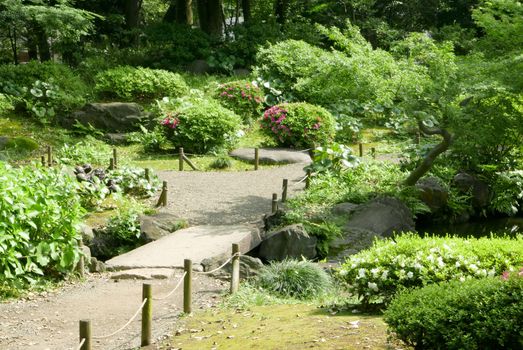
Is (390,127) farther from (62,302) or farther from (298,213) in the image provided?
(62,302)

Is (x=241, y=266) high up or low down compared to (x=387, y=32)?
down

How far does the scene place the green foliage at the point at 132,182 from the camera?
16859 millimetres

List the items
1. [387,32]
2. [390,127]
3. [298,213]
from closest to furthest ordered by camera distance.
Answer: [298,213], [390,127], [387,32]

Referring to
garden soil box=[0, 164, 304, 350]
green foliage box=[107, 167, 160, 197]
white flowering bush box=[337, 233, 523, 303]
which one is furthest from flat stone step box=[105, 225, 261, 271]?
white flowering bush box=[337, 233, 523, 303]

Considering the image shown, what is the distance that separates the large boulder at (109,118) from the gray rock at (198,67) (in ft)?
17.4

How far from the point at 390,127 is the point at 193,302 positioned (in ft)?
53.5

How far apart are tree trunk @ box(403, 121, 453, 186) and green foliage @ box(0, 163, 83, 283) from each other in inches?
283

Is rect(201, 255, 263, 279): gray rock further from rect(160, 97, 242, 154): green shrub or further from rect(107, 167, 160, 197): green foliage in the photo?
rect(160, 97, 242, 154): green shrub

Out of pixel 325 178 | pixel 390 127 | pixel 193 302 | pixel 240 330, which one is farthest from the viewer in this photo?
pixel 390 127

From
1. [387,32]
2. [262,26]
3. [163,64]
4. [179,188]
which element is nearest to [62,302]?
[179,188]

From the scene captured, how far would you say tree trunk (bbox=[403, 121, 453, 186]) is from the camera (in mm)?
15461

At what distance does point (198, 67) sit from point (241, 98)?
5.33m

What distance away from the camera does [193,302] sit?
34.4ft

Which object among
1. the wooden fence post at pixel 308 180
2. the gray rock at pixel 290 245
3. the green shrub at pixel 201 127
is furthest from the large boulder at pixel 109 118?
the gray rock at pixel 290 245
